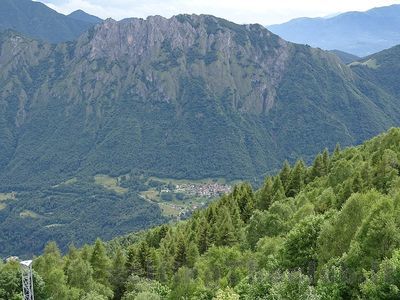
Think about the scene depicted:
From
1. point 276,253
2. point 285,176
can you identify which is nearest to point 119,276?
point 276,253

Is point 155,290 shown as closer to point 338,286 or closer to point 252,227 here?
point 252,227

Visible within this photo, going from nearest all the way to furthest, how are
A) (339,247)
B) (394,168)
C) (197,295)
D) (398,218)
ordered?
(398,218)
(339,247)
(197,295)
(394,168)

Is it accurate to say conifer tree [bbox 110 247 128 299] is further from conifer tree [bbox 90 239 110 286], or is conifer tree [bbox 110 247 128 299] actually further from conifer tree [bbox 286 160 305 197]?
conifer tree [bbox 286 160 305 197]

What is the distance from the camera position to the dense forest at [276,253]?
47.3 meters

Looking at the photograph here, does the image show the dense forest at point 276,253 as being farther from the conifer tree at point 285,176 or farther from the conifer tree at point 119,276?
the conifer tree at point 285,176

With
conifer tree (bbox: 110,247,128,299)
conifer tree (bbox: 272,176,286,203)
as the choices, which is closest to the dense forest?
conifer tree (bbox: 110,247,128,299)

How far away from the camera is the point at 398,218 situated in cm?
5041

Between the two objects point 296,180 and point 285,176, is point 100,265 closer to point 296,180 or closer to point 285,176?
point 296,180

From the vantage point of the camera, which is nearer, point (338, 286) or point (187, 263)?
point (338, 286)

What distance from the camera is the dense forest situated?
47312 millimetres

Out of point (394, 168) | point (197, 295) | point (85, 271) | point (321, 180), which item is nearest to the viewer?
point (197, 295)

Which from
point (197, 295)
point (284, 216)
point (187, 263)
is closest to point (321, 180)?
point (284, 216)

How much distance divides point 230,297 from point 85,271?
151 feet

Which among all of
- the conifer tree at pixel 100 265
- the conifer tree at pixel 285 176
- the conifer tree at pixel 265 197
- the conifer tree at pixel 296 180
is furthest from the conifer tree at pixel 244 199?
the conifer tree at pixel 100 265
